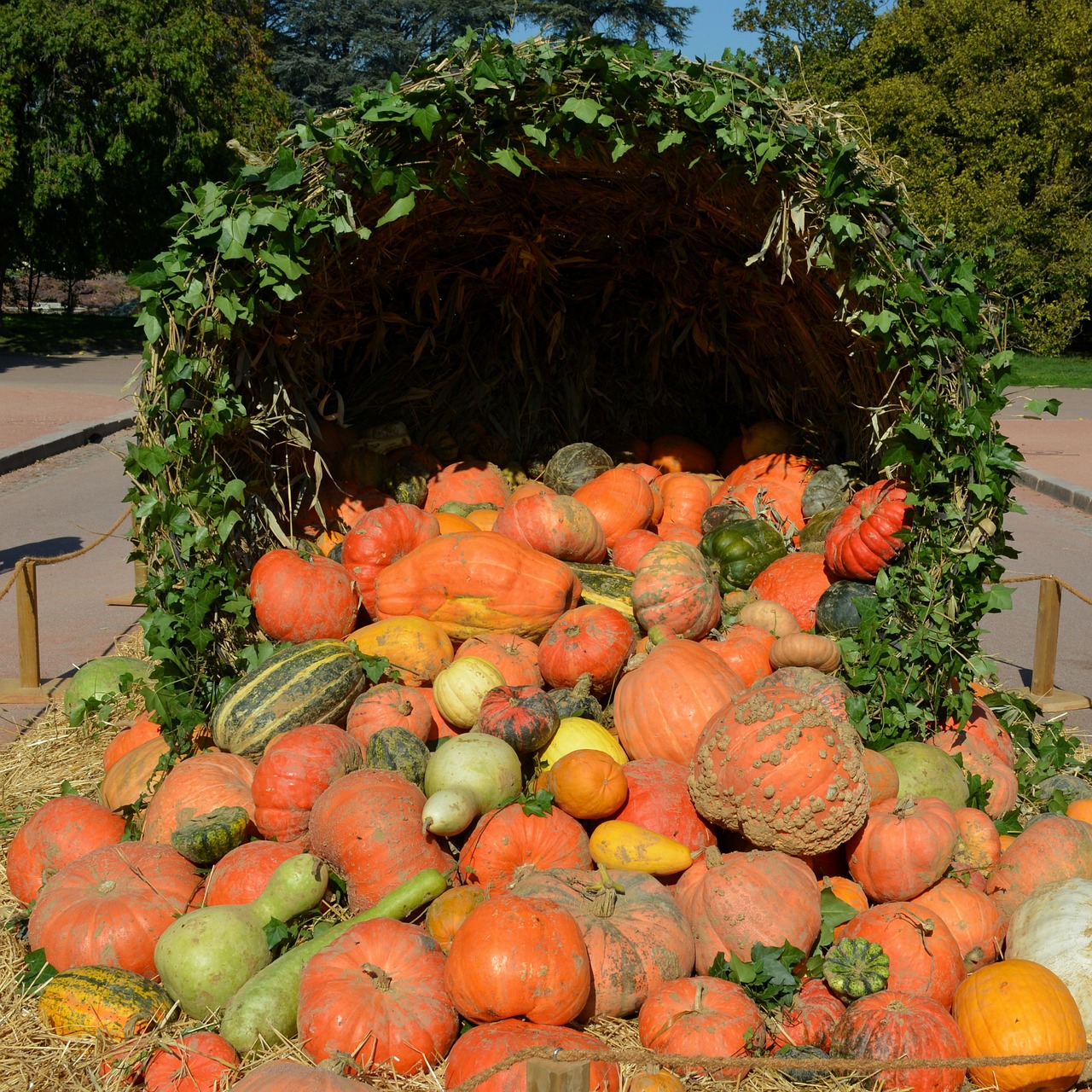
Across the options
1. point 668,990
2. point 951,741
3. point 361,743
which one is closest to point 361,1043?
point 668,990

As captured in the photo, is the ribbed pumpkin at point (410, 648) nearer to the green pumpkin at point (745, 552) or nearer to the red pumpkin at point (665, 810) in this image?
the red pumpkin at point (665, 810)

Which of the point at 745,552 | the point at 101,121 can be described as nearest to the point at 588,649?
the point at 745,552

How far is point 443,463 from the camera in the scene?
7.06 metres

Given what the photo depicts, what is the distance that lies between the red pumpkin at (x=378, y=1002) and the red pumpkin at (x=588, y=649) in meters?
1.77

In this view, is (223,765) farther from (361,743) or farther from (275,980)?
(275,980)

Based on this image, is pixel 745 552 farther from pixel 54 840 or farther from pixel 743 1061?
pixel 54 840

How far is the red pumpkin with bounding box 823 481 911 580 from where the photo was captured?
487 cm

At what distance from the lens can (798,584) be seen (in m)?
5.52

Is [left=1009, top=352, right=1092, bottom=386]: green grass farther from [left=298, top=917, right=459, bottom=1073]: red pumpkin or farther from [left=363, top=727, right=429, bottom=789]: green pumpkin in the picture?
[left=298, top=917, right=459, bottom=1073]: red pumpkin

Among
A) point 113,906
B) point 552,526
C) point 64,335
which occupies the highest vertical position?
point 64,335

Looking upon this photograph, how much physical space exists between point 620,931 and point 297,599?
7.96 ft

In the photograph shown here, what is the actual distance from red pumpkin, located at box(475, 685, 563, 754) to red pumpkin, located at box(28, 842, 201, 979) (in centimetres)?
125

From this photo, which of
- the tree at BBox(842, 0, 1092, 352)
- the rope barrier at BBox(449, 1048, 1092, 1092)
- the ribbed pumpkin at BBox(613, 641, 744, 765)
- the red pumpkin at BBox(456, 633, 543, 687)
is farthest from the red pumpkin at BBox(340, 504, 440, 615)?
the tree at BBox(842, 0, 1092, 352)

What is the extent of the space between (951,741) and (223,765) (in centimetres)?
315
